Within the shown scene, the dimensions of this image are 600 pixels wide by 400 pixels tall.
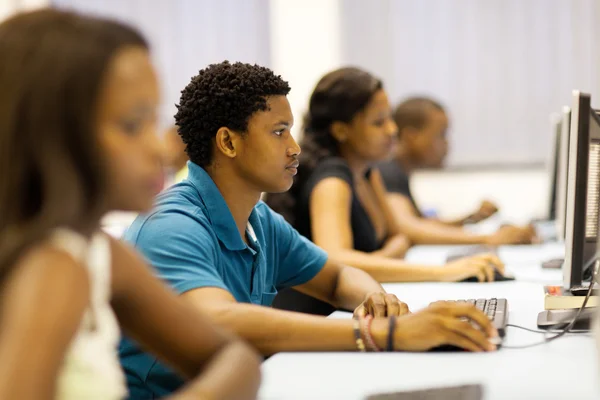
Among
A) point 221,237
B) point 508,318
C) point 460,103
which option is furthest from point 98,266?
point 460,103

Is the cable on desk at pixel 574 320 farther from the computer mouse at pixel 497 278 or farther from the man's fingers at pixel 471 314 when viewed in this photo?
the computer mouse at pixel 497 278

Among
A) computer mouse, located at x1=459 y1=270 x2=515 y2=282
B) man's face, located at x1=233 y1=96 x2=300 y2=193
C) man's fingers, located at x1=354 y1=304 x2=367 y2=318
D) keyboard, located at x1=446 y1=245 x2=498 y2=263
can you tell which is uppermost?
man's face, located at x1=233 y1=96 x2=300 y2=193

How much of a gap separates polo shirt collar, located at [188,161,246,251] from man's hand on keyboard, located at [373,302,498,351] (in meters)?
0.39

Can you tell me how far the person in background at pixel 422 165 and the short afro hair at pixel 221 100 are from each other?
1580 millimetres

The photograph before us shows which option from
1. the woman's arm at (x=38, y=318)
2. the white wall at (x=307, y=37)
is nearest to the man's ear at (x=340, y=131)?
the woman's arm at (x=38, y=318)

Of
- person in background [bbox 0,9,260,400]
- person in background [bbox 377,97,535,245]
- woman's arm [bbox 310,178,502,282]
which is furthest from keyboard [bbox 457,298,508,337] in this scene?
person in background [bbox 377,97,535,245]

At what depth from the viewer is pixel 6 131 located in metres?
0.81

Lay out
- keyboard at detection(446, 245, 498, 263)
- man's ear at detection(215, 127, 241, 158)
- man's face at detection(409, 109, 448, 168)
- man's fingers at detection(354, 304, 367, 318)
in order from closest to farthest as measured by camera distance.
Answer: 1. man's fingers at detection(354, 304, 367, 318)
2. man's ear at detection(215, 127, 241, 158)
3. keyboard at detection(446, 245, 498, 263)
4. man's face at detection(409, 109, 448, 168)

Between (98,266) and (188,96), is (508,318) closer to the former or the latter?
(188,96)

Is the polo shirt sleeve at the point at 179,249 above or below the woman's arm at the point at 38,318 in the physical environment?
below

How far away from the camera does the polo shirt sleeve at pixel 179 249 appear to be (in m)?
1.42

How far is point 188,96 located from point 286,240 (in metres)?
0.40

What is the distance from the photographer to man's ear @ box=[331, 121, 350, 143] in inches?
110

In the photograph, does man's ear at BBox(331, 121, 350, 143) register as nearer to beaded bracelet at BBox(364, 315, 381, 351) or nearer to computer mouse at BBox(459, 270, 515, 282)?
computer mouse at BBox(459, 270, 515, 282)
